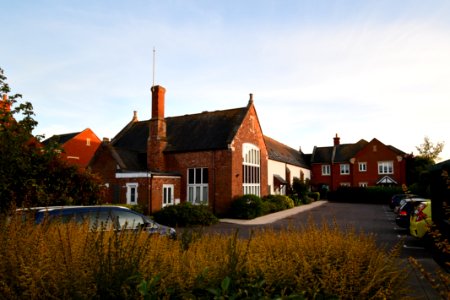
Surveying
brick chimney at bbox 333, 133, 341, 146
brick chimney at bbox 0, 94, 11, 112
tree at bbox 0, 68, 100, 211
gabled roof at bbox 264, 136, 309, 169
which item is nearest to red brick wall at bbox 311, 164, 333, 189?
gabled roof at bbox 264, 136, 309, 169

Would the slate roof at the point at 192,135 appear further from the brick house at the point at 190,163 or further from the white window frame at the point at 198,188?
the white window frame at the point at 198,188

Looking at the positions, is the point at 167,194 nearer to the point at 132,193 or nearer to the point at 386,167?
the point at 132,193

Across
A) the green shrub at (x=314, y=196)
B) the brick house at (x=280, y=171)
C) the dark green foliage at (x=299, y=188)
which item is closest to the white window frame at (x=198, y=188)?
the brick house at (x=280, y=171)

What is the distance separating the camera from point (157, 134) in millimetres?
27703

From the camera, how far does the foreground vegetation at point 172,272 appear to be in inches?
151

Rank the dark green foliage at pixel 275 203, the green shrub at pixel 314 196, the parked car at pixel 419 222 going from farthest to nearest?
the green shrub at pixel 314 196 → the dark green foliage at pixel 275 203 → the parked car at pixel 419 222

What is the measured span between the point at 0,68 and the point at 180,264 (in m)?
8.87

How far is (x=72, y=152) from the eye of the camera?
158 ft

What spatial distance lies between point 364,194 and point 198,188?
28.8m

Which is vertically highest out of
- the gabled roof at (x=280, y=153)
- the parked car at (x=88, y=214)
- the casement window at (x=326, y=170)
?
the gabled roof at (x=280, y=153)

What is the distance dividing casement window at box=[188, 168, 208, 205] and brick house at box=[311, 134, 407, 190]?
32798 millimetres

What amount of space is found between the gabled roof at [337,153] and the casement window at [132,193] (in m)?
38.3

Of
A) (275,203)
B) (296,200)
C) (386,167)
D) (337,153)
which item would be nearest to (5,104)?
(275,203)

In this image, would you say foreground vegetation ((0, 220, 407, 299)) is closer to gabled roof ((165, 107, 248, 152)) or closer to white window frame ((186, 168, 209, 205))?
gabled roof ((165, 107, 248, 152))
